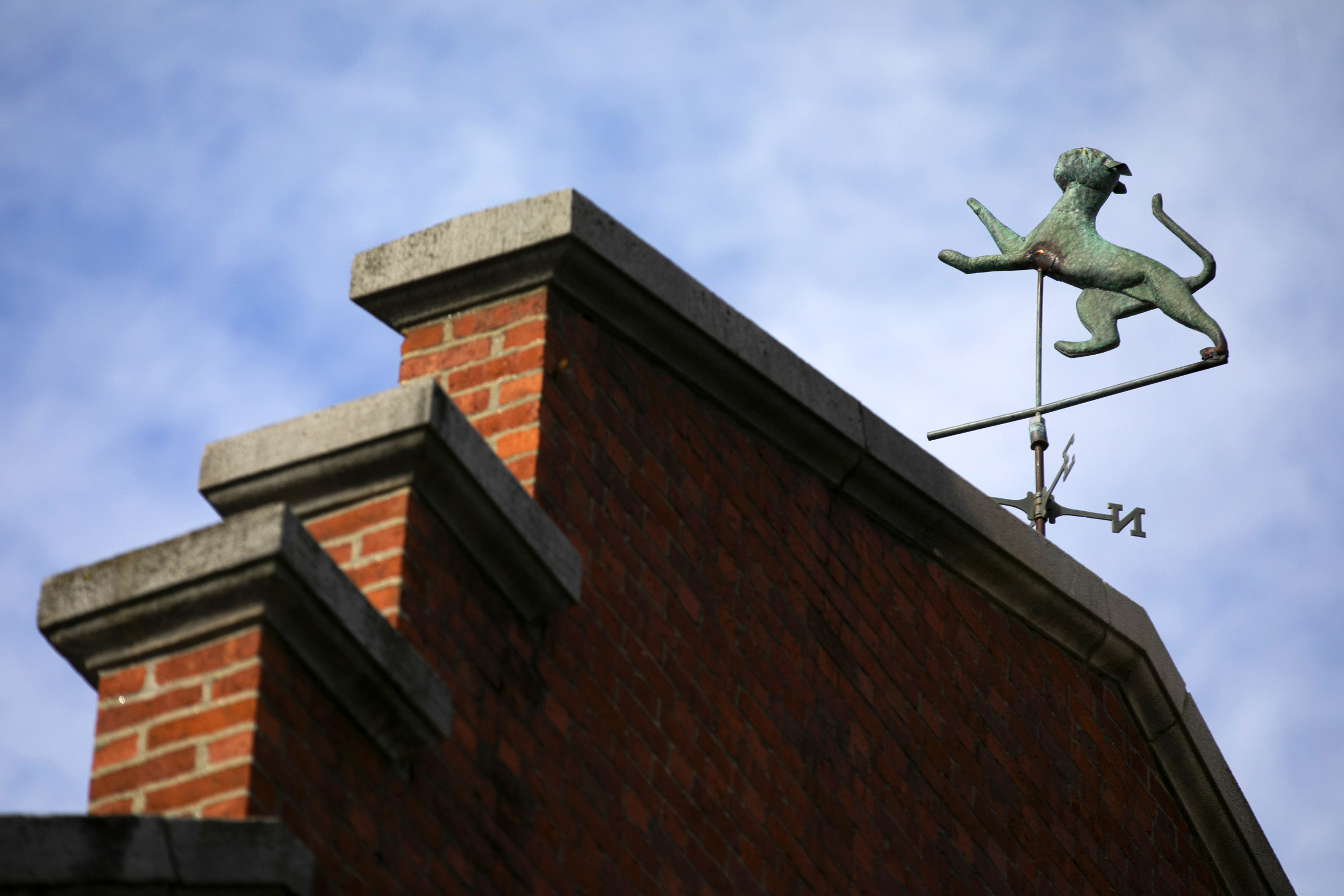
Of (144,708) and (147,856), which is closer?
(147,856)

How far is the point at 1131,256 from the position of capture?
7.96 metres

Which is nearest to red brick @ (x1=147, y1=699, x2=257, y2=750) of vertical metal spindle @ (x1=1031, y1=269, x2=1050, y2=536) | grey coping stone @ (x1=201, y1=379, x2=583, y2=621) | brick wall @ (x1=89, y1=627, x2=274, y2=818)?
brick wall @ (x1=89, y1=627, x2=274, y2=818)

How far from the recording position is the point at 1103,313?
8.05m

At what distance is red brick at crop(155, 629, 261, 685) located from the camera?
12.6 feet

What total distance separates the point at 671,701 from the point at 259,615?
150 cm

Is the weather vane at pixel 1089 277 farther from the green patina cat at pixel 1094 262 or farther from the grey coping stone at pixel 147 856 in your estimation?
the grey coping stone at pixel 147 856

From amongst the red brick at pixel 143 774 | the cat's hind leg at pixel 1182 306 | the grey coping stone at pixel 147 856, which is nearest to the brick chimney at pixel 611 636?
the red brick at pixel 143 774

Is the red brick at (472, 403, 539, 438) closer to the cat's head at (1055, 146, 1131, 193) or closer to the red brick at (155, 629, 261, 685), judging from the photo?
the red brick at (155, 629, 261, 685)

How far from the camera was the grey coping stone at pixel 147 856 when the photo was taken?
3.35 meters

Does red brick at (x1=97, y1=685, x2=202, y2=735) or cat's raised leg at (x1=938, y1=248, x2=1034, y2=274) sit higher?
cat's raised leg at (x1=938, y1=248, x2=1034, y2=274)

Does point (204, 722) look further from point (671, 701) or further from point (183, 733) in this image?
point (671, 701)

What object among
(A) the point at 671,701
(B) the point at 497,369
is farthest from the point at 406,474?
(A) the point at 671,701

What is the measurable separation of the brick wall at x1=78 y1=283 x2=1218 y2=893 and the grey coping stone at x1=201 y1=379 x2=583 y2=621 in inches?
2.3

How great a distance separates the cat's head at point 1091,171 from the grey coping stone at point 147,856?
18.2 ft
